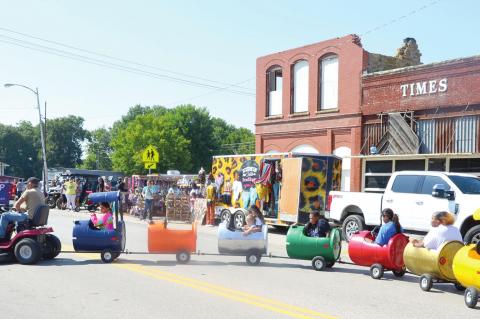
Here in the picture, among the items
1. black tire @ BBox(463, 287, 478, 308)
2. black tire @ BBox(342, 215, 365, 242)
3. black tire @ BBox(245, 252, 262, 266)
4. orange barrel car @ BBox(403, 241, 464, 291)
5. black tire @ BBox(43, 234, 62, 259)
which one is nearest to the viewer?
black tire @ BBox(463, 287, 478, 308)

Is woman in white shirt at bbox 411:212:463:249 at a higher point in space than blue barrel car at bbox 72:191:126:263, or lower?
higher

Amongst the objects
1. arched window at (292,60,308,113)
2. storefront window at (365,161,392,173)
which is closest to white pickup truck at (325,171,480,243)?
storefront window at (365,161,392,173)

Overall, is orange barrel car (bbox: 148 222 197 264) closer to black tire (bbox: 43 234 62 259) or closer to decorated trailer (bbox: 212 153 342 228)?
black tire (bbox: 43 234 62 259)

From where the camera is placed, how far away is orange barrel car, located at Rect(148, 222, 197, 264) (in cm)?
1225

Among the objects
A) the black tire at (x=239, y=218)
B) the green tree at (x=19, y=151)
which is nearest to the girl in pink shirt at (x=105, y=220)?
the black tire at (x=239, y=218)

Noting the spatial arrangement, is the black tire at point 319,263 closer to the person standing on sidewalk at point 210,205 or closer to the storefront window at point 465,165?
the storefront window at point 465,165

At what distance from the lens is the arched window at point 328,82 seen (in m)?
27.5

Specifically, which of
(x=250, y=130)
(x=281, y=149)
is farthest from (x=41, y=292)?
(x=250, y=130)

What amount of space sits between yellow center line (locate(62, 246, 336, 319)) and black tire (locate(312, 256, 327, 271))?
2837mm

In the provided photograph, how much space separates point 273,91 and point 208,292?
2352 cm

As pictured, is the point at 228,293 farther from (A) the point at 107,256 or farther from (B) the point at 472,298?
(A) the point at 107,256

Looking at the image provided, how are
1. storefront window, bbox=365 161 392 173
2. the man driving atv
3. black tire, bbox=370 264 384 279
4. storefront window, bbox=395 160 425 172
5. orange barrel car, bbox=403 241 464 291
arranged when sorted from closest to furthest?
orange barrel car, bbox=403 241 464 291
black tire, bbox=370 264 384 279
the man driving atv
storefront window, bbox=395 160 425 172
storefront window, bbox=365 161 392 173

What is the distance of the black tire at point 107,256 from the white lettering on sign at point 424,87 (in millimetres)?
16129

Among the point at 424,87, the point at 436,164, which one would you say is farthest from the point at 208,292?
the point at 424,87
